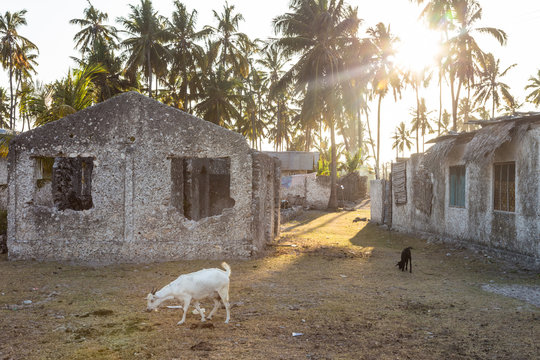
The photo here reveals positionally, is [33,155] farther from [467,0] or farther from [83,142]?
[467,0]

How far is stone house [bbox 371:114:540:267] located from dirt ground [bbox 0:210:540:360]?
0.78m

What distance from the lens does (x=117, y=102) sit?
30.3 feet

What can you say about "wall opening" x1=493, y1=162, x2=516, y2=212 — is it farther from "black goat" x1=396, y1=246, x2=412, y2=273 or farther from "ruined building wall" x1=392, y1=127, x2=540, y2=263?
"black goat" x1=396, y1=246, x2=412, y2=273

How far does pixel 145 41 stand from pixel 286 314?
2612 centimetres

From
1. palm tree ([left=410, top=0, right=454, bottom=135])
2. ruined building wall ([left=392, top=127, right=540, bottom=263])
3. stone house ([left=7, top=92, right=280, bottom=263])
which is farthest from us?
palm tree ([left=410, top=0, right=454, bottom=135])

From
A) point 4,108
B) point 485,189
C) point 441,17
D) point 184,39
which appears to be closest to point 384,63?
point 441,17

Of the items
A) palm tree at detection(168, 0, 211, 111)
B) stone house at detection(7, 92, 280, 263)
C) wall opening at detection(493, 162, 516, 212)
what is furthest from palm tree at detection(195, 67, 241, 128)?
wall opening at detection(493, 162, 516, 212)

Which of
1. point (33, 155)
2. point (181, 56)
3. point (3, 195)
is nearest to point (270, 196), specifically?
point (33, 155)

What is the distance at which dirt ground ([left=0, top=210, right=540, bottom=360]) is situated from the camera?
14.3 feet

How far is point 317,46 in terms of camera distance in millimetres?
24000

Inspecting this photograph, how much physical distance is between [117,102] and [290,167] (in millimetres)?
24986

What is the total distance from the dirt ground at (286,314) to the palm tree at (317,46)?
634 inches

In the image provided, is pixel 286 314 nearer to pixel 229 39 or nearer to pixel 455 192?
pixel 455 192

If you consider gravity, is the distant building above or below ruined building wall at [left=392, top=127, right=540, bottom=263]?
above
